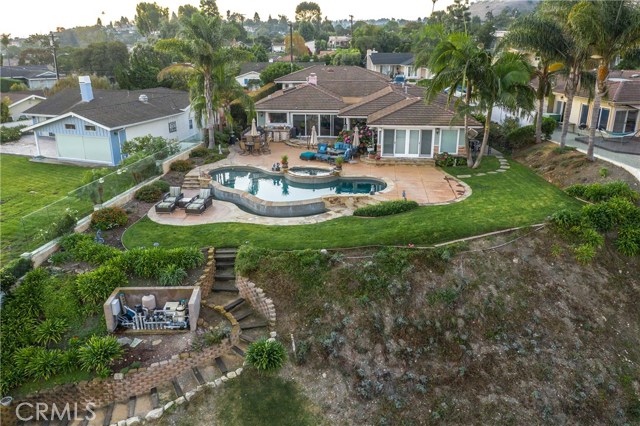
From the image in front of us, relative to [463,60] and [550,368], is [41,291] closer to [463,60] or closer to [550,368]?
[550,368]

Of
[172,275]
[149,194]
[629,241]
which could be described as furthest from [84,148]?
[629,241]

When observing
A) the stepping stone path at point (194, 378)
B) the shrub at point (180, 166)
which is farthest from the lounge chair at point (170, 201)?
the stepping stone path at point (194, 378)

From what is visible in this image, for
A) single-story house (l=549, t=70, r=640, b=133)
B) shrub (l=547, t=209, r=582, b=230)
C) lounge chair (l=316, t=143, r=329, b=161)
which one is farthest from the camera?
single-story house (l=549, t=70, r=640, b=133)

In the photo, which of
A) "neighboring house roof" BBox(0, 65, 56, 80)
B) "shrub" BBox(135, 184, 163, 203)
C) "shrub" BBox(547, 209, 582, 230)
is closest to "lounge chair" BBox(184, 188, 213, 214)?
"shrub" BBox(135, 184, 163, 203)

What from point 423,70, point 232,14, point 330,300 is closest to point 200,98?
point 330,300

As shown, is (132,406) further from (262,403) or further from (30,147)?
(30,147)

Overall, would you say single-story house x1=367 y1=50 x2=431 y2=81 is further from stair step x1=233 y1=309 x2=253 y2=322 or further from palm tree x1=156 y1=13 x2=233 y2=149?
stair step x1=233 y1=309 x2=253 y2=322
